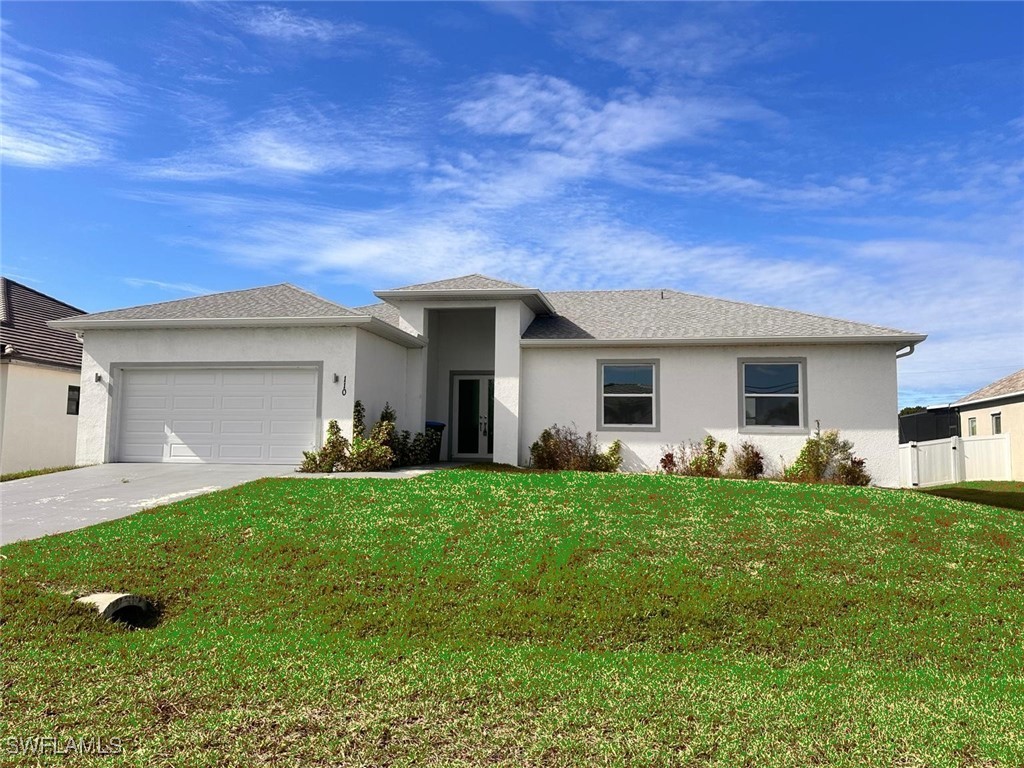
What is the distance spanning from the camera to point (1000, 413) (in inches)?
972

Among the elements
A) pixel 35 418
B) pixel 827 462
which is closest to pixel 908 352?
pixel 827 462

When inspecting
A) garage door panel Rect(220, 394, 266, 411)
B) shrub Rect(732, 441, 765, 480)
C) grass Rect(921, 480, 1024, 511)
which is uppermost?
garage door panel Rect(220, 394, 266, 411)

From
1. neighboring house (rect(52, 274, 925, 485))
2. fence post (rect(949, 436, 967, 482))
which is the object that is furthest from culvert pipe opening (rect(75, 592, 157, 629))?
fence post (rect(949, 436, 967, 482))

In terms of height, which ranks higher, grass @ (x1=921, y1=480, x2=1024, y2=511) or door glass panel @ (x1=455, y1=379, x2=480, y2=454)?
door glass panel @ (x1=455, y1=379, x2=480, y2=454)

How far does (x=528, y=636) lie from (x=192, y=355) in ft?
42.0

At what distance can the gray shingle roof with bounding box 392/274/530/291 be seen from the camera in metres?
17.2

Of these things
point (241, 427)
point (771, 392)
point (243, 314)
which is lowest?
point (241, 427)

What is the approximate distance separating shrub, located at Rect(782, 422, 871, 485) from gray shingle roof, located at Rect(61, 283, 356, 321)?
10842 millimetres

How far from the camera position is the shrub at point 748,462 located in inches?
631

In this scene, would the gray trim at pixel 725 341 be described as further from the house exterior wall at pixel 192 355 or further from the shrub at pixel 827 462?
the house exterior wall at pixel 192 355

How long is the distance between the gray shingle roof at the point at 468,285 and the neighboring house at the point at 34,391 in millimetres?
10677

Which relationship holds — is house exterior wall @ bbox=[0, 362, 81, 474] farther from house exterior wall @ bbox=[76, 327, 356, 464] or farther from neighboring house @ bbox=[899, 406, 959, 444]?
neighboring house @ bbox=[899, 406, 959, 444]

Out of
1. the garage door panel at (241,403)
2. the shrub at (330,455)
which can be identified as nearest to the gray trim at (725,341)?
the shrub at (330,455)

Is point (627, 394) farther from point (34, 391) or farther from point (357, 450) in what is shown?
point (34, 391)
